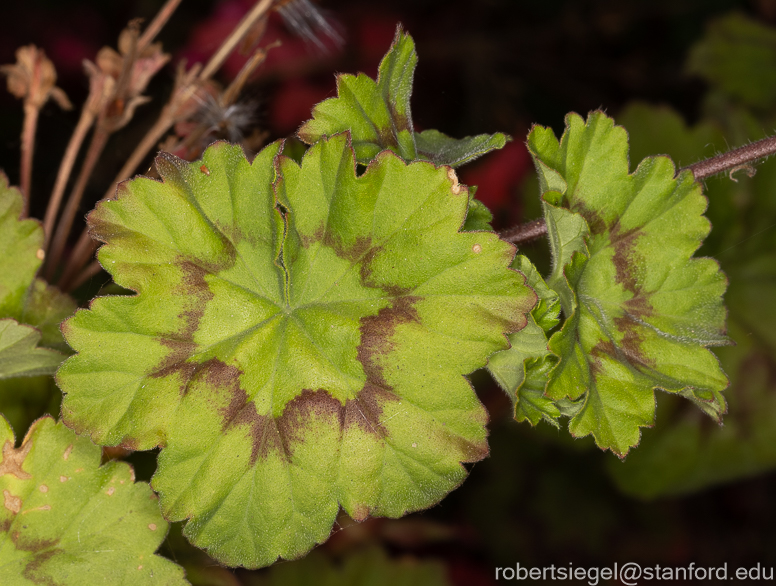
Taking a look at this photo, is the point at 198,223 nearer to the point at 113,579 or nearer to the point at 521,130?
the point at 113,579

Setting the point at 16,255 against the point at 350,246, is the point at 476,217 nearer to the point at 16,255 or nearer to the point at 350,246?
the point at 350,246

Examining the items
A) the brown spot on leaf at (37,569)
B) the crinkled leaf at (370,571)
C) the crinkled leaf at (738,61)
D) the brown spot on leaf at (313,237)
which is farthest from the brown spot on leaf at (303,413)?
the crinkled leaf at (738,61)

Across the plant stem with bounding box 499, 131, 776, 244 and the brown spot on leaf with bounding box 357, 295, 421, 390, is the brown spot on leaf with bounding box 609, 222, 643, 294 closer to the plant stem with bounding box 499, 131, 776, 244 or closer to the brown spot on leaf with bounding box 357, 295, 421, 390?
the plant stem with bounding box 499, 131, 776, 244

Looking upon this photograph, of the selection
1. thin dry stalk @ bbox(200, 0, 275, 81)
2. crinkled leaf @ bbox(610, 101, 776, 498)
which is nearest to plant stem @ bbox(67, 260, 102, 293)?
thin dry stalk @ bbox(200, 0, 275, 81)

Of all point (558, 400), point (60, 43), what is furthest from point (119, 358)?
point (60, 43)

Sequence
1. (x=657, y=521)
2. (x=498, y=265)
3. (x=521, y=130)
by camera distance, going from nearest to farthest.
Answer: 1. (x=498, y=265)
2. (x=521, y=130)
3. (x=657, y=521)

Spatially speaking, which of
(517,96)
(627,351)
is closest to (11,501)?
(627,351)

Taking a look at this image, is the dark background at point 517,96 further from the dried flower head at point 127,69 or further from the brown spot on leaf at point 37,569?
the brown spot on leaf at point 37,569

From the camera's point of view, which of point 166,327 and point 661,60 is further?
point 661,60
